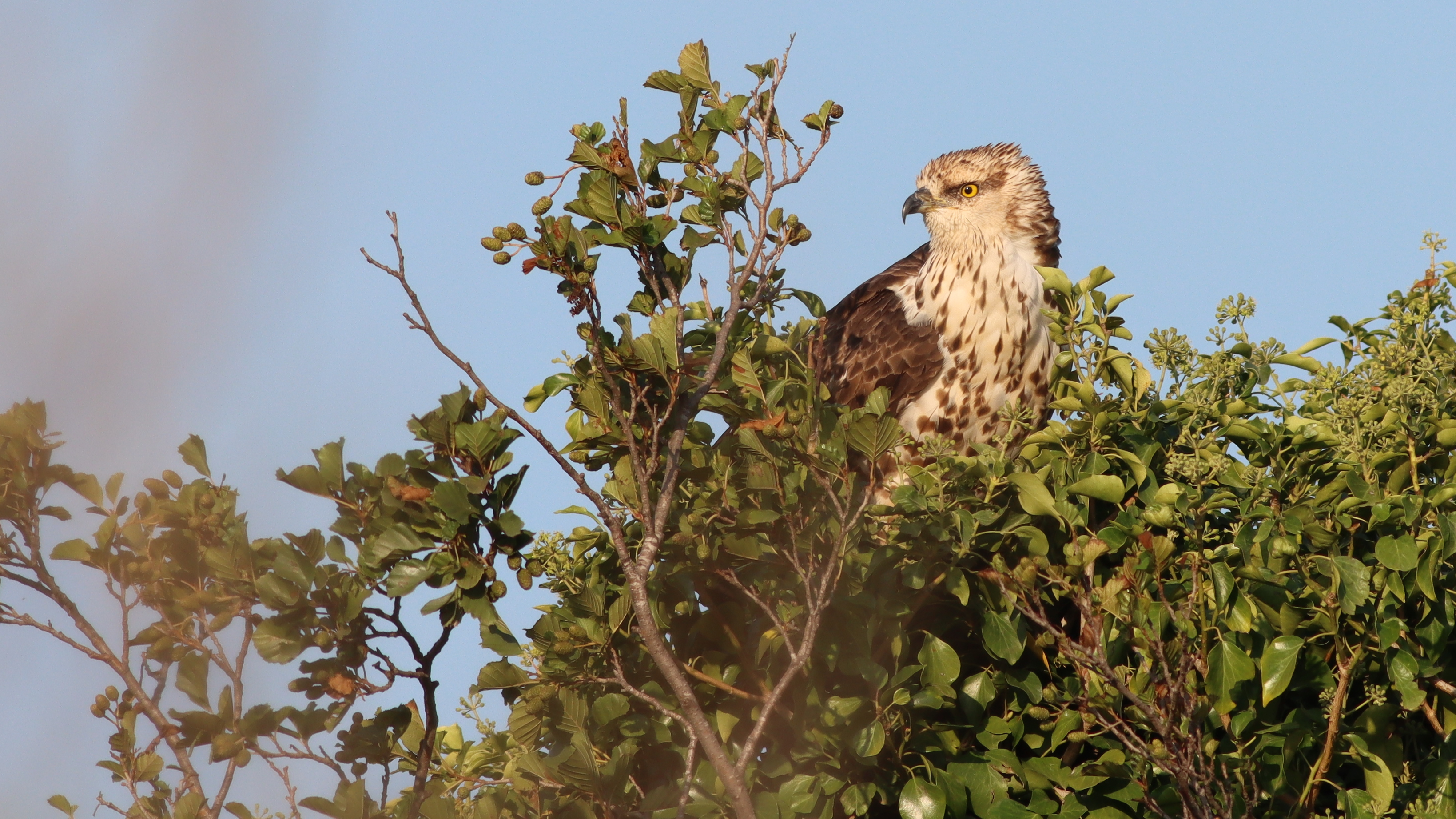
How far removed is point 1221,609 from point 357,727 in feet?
9.63

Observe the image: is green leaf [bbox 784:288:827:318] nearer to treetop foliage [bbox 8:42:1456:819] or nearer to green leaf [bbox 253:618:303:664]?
treetop foliage [bbox 8:42:1456:819]

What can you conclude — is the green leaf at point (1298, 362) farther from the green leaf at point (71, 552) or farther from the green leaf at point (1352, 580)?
the green leaf at point (71, 552)

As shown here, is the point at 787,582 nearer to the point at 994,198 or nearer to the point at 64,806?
the point at 64,806


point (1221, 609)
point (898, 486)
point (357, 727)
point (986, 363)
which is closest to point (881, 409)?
point (898, 486)

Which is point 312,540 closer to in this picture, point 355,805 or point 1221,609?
point 355,805

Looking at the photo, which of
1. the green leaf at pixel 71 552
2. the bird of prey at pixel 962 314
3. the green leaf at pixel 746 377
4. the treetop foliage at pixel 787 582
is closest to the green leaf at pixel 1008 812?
the treetop foliage at pixel 787 582

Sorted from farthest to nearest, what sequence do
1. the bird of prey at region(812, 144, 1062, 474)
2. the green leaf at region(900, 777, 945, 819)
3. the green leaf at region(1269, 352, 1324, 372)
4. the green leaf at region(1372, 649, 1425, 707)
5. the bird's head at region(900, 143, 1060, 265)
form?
the bird's head at region(900, 143, 1060, 265), the bird of prey at region(812, 144, 1062, 474), the green leaf at region(1269, 352, 1324, 372), the green leaf at region(900, 777, 945, 819), the green leaf at region(1372, 649, 1425, 707)

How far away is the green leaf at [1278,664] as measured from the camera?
4.45 metres

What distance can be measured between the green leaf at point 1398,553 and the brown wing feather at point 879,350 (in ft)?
10.6

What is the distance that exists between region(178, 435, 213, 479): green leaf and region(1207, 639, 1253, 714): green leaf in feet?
11.4

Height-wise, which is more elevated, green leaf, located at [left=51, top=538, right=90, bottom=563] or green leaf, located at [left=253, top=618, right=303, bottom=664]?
green leaf, located at [left=51, top=538, right=90, bottom=563]

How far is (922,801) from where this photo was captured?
4.77 meters

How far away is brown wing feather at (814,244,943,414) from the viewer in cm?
753

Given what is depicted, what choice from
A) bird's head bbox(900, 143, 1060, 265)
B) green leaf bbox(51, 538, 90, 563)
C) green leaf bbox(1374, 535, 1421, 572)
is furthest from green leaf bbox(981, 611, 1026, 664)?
bird's head bbox(900, 143, 1060, 265)
